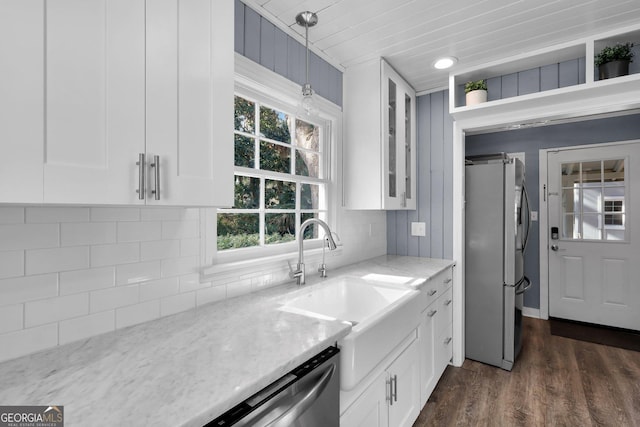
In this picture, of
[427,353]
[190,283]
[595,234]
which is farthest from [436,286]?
[595,234]

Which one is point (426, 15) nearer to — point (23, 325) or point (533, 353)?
point (23, 325)

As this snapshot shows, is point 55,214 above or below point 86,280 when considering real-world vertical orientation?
above

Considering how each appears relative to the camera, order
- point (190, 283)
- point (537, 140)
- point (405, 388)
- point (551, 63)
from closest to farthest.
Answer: point (190, 283), point (405, 388), point (551, 63), point (537, 140)

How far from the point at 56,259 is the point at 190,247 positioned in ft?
1.53

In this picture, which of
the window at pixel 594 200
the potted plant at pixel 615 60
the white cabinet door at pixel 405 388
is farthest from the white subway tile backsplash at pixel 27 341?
the window at pixel 594 200

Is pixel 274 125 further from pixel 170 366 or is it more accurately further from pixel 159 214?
pixel 170 366

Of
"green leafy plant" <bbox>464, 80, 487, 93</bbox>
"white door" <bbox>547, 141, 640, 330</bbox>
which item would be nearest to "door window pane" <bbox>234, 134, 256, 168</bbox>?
"green leafy plant" <bbox>464, 80, 487, 93</bbox>

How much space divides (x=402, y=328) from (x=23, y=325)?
1.43 meters

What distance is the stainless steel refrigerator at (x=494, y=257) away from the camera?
2.52 m

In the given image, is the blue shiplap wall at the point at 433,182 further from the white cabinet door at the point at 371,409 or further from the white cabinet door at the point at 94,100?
the white cabinet door at the point at 94,100

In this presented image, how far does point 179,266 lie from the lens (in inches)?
52.6

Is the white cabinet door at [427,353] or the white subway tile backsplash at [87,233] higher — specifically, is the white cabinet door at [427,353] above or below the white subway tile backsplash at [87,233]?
below

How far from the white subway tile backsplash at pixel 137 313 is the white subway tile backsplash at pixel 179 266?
4.8 inches

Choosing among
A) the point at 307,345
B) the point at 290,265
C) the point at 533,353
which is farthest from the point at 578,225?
the point at 307,345
